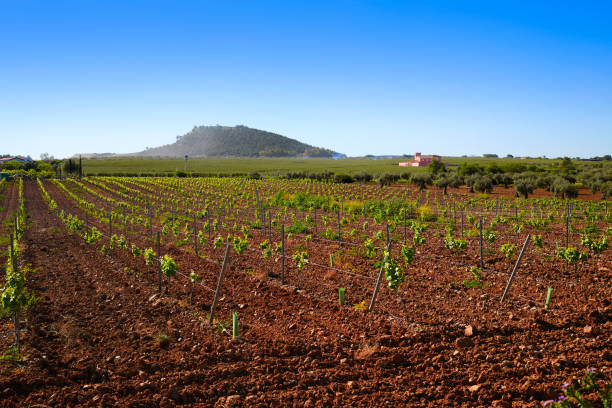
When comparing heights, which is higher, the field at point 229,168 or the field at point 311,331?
the field at point 229,168

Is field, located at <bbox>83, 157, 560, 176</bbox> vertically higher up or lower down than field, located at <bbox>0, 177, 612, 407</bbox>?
higher up

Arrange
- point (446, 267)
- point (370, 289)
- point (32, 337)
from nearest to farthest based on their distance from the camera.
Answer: point (32, 337) < point (370, 289) < point (446, 267)

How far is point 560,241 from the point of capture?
48.7ft

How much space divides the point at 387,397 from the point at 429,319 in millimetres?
2730

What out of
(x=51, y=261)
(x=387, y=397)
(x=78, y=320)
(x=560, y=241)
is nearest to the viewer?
(x=387, y=397)

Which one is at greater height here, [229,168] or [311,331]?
[229,168]

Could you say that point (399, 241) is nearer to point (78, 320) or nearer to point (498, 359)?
point (498, 359)

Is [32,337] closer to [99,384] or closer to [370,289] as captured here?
[99,384]

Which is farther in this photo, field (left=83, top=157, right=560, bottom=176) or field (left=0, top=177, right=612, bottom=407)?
field (left=83, top=157, right=560, bottom=176)

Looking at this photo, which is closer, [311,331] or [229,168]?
[311,331]

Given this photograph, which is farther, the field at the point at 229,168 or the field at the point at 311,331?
the field at the point at 229,168

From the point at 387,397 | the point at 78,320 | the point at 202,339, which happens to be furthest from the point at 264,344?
the point at 78,320

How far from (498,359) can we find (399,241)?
954 centimetres

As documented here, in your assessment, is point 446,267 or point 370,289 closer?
point 370,289
